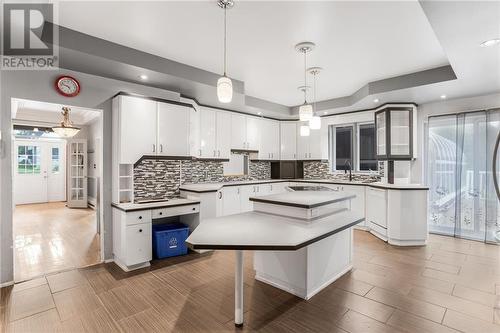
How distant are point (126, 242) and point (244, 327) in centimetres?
191

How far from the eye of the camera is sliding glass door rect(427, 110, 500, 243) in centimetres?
438

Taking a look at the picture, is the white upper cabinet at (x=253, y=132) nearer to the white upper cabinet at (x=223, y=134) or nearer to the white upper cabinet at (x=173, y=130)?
the white upper cabinet at (x=223, y=134)

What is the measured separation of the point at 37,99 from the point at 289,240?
10.8ft

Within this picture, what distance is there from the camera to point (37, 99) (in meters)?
3.04

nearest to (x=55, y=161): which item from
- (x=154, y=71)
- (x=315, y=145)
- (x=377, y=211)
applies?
(x=154, y=71)

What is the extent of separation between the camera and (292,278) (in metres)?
2.71

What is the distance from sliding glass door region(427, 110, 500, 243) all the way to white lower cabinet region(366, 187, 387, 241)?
116 cm

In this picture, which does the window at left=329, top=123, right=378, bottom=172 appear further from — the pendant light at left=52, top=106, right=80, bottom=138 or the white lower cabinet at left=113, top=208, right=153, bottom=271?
the pendant light at left=52, top=106, right=80, bottom=138

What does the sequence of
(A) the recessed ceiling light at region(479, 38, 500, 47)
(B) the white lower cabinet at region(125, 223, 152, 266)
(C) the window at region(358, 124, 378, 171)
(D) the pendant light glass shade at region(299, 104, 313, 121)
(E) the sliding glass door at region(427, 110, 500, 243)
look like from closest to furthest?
(A) the recessed ceiling light at region(479, 38, 500, 47) < (D) the pendant light glass shade at region(299, 104, 313, 121) < (B) the white lower cabinet at region(125, 223, 152, 266) < (E) the sliding glass door at region(427, 110, 500, 243) < (C) the window at region(358, 124, 378, 171)

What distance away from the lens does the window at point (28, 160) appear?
8.33 meters

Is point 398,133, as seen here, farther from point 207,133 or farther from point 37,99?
point 37,99

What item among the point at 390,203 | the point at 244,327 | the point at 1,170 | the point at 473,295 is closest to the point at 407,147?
the point at 390,203

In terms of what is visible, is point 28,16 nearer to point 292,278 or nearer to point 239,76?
point 239,76

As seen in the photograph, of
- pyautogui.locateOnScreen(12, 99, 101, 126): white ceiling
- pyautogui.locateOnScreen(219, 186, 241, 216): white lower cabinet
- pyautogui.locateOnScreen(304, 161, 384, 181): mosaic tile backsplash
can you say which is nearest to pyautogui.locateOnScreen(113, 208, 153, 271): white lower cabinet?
pyautogui.locateOnScreen(219, 186, 241, 216): white lower cabinet
